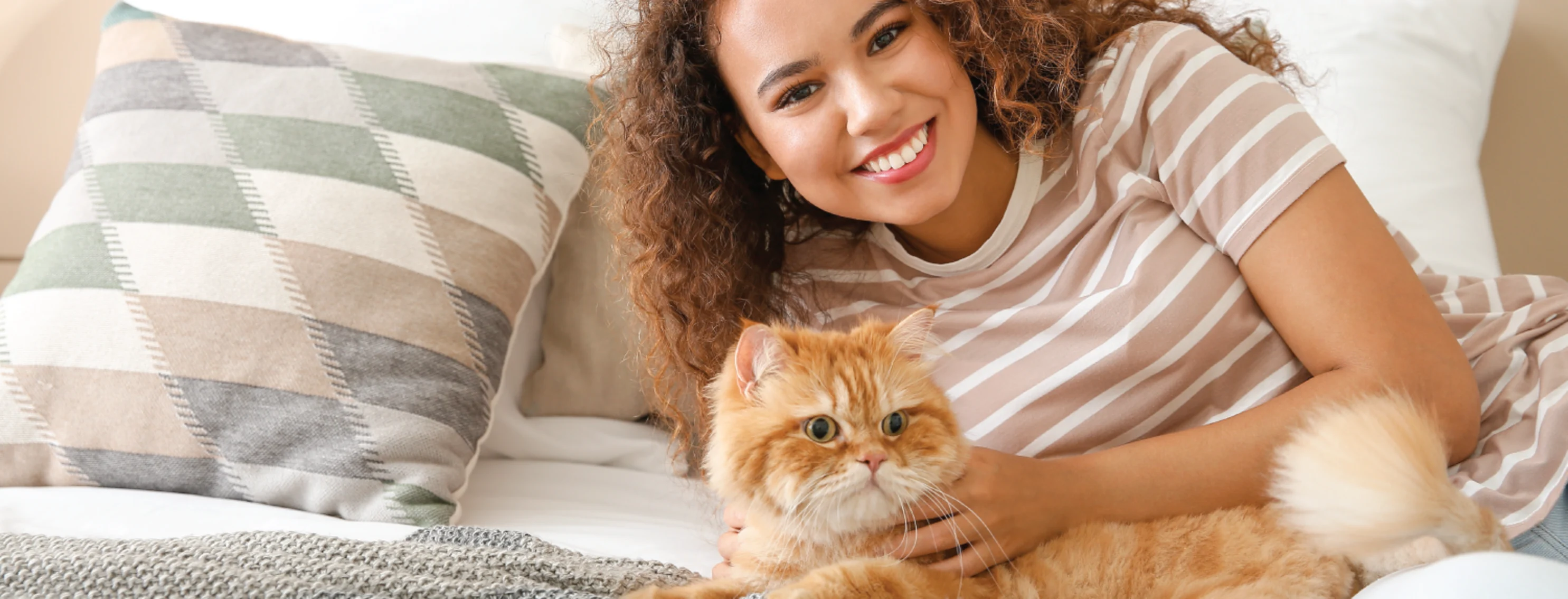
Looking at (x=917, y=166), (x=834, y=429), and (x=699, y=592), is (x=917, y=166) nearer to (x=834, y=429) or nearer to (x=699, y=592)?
(x=834, y=429)

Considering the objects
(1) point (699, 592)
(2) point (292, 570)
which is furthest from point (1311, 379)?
(2) point (292, 570)

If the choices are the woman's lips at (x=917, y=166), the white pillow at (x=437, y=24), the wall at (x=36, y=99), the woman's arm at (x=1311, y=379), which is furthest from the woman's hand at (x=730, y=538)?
the wall at (x=36, y=99)

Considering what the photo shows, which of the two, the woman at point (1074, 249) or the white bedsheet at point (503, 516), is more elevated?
the woman at point (1074, 249)

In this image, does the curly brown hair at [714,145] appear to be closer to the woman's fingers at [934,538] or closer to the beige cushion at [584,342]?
the beige cushion at [584,342]

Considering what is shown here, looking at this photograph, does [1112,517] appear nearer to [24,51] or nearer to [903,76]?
[903,76]

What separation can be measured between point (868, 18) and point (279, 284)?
95cm

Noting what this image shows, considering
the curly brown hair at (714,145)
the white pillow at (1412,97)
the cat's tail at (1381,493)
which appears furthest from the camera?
the white pillow at (1412,97)

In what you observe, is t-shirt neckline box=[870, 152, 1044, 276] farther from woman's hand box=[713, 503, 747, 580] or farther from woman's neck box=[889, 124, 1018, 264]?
woman's hand box=[713, 503, 747, 580]

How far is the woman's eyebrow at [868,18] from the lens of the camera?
3.83 feet

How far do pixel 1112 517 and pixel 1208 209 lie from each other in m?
0.39

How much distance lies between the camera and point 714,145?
1461 millimetres

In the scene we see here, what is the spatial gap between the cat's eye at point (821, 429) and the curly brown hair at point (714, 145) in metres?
0.48

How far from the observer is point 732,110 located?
1.46 meters

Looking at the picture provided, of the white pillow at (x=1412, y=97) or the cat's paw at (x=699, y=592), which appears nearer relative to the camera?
the cat's paw at (x=699, y=592)
